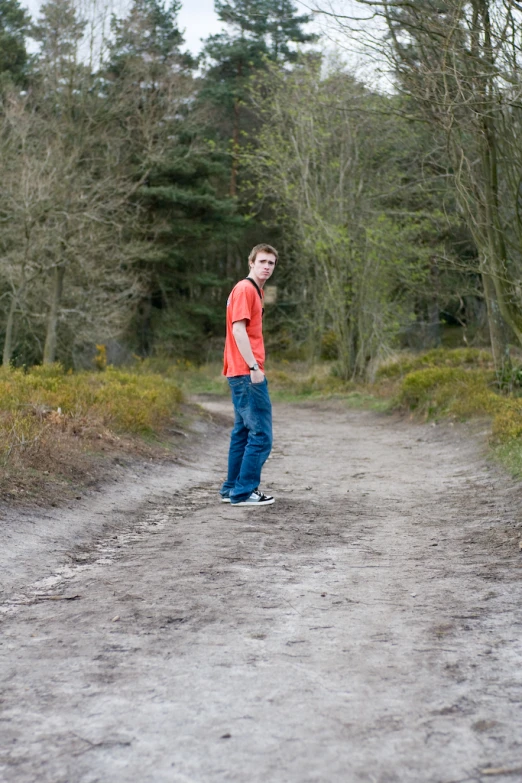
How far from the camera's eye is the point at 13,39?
123 ft

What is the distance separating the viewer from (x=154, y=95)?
33.6 metres

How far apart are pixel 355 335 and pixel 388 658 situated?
2181cm

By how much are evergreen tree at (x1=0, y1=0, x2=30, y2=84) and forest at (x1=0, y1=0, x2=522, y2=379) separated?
0.12 meters

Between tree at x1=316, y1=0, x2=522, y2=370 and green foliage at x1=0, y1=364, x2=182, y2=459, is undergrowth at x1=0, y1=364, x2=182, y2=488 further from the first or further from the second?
tree at x1=316, y1=0, x2=522, y2=370

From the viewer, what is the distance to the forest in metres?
13.8

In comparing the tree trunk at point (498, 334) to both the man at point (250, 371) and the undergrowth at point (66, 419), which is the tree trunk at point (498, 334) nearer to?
the undergrowth at point (66, 419)

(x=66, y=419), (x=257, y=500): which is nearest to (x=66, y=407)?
(x=66, y=419)

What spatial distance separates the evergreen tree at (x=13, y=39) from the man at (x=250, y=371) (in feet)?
104

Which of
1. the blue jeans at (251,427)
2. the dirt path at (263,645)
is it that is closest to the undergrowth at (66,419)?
the dirt path at (263,645)

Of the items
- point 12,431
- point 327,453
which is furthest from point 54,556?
point 327,453

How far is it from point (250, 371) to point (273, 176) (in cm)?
1959

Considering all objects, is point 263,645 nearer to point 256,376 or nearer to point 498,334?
point 256,376

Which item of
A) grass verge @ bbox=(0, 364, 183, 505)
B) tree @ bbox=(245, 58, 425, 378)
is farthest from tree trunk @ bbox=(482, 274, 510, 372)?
tree @ bbox=(245, 58, 425, 378)

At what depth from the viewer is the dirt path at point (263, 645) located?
285 cm
